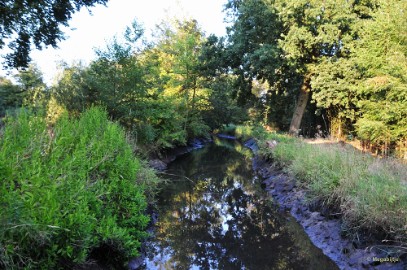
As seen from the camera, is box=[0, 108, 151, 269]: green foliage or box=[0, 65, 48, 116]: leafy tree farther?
box=[0, 65, 48, 116]: leafy tree

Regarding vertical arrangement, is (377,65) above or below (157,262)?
above

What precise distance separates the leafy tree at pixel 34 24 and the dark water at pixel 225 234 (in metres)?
6.73

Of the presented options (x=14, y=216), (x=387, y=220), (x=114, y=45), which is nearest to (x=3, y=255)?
(x=14, y=216)

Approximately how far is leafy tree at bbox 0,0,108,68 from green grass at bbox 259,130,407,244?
29.9 ft

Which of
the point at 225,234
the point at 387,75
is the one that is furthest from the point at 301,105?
the point at 225,234

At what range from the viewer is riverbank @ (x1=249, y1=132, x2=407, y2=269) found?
15.0 feet

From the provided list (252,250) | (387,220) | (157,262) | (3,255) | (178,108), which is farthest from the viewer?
(178,108)

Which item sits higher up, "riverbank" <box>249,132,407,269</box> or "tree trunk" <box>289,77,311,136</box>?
"tree trunk" <box>289,77,311,136</box>

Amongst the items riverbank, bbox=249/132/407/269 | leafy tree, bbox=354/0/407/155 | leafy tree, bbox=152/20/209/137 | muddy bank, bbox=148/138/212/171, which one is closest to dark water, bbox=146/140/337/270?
riverbank, bbox=249/132/407/269

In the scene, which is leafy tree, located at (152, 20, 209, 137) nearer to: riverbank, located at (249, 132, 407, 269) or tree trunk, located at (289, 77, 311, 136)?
tree trunk, located at (289, 77, 311, 136)

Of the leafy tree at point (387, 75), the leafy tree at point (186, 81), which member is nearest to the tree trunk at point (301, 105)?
the leafy tree at point (387, 75)

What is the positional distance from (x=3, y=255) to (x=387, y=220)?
201 inches

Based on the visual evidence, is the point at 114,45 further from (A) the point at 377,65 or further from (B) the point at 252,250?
(A) the point at 377,65

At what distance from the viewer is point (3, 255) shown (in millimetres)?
2225
